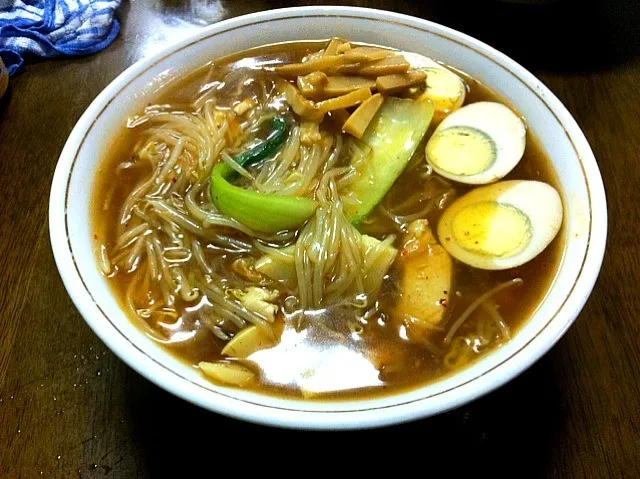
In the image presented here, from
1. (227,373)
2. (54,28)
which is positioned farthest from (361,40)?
(54,28)

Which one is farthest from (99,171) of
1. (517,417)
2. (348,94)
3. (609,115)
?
(609,115)

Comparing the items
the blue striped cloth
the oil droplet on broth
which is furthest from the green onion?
the blue striped cloth

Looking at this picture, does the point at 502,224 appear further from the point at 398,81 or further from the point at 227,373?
the point at 227,373

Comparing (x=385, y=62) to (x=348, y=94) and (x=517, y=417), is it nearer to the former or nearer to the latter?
(x=348, y=94)

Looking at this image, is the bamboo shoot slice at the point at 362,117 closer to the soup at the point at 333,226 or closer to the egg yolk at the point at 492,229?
the soup at the point at 333,226

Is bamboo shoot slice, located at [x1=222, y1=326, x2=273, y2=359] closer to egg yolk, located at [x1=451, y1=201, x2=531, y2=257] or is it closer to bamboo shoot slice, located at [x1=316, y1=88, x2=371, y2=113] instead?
egg yolk, located at [x1=451, y1=201, x2=531, y2=257]

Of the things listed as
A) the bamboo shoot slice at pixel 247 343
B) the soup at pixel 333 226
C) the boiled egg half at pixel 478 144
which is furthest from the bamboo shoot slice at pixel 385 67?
the bamboo shoot slice at pixel 247 343

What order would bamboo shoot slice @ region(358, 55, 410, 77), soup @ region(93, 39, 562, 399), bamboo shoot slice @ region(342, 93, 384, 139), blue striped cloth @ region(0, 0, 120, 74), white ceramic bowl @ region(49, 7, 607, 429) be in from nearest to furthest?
white ceramic bowl @ region(49, 7, 607, 429) < soup @ region(93, 39, 562, 399) < bamboo shoot slice @ region(342, 93, 384, 139) < bamboo shoot slice @ region(358, 55, 410, 77) < blue striped cloth @ region(0, 0, 120, 74)

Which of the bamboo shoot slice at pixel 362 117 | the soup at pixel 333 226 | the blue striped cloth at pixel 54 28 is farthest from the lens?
the blue striped cloth at pixel 54 28
